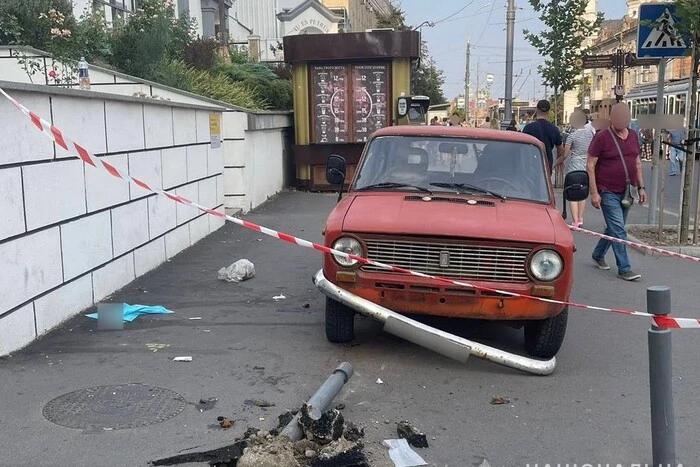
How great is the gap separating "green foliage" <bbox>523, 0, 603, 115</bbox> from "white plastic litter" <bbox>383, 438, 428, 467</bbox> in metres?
17.3

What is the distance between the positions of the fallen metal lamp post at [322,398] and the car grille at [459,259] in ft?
2.92

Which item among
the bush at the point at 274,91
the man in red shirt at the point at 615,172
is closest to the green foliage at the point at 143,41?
the bush at the point at 274,91

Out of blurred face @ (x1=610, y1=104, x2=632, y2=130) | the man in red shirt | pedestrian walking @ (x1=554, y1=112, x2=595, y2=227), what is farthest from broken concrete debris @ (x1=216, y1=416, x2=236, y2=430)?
pedestrian walking @ (x1=554, y1=112, x2=595, y2=227)

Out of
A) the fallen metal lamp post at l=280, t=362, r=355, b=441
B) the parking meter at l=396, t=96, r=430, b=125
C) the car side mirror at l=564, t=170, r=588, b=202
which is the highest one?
the parking meter at l=396, t=96, r=430, b=125

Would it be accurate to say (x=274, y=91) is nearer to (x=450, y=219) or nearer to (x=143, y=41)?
(x=143, y=41)

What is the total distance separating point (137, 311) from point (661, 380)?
186 inches

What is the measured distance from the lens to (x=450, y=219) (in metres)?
5.47

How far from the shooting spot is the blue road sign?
36.0ft

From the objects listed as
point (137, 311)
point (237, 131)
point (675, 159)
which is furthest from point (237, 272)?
point (675, 159)

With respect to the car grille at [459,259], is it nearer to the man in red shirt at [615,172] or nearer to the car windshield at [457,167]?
the car windshield at [457,167]

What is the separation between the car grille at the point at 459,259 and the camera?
530 cm

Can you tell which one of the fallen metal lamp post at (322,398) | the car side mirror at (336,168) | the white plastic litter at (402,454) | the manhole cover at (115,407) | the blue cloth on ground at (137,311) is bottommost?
the white plastic litter at (402,454)

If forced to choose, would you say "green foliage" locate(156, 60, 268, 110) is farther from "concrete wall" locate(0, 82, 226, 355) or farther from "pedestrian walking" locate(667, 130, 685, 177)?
"pedestrian walking" locate(667, 130, 685, 177)

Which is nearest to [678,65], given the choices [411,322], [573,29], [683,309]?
[573,29]
